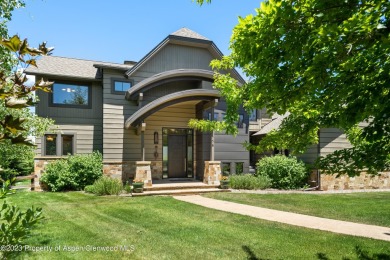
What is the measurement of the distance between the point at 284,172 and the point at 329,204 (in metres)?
4.00

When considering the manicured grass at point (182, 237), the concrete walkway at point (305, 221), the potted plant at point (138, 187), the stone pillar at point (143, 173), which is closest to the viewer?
the manicured grass at point (182, 237)

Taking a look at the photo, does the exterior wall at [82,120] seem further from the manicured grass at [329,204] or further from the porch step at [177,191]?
the manicured grass at [329,204]

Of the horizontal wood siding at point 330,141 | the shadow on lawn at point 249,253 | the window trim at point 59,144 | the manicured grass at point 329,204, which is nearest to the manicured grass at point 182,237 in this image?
the shadow on lawn at point 249,253

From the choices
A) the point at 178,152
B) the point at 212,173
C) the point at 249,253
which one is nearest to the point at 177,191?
the point at 212,173

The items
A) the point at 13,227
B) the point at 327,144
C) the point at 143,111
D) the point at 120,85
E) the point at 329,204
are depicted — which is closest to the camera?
the point at 13,227

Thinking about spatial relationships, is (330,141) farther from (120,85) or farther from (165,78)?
(120,85)

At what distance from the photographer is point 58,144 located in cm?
1402

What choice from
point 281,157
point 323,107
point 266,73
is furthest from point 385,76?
point 281,157

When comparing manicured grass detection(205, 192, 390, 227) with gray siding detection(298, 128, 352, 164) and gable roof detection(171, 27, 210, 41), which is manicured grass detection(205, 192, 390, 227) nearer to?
gray siding detection(298, 128, 352, 164)

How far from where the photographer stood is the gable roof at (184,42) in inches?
565

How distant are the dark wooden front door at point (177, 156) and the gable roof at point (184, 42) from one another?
14.0 feet

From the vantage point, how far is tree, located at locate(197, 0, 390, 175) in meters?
2.16

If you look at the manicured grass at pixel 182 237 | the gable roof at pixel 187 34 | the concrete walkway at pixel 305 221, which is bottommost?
the concrete walkway at pixel 305 221

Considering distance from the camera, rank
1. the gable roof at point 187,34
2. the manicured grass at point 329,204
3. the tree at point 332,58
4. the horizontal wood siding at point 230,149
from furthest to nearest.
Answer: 1. the gable roof at point 187,34
2. the horizontal wood siding at point 230,149
3. the manicured grass at point 329,204
4. the tree at point 332,58
